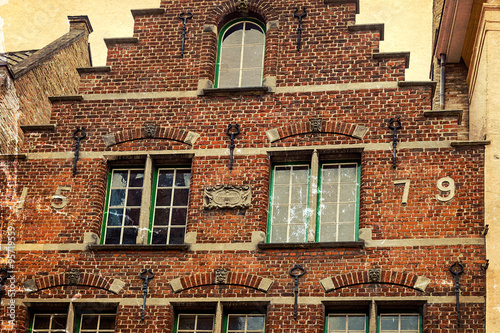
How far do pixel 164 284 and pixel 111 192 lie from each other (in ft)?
7.16

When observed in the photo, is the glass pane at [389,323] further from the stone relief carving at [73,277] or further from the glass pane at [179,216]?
the stone relief carving at [73,277]

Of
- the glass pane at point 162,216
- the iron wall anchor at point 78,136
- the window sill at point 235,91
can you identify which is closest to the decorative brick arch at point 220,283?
the glass pane at point 162,216

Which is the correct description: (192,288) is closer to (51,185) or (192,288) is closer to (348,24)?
(51,185)

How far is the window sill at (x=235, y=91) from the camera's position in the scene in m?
18.3

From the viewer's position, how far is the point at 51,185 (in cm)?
1822

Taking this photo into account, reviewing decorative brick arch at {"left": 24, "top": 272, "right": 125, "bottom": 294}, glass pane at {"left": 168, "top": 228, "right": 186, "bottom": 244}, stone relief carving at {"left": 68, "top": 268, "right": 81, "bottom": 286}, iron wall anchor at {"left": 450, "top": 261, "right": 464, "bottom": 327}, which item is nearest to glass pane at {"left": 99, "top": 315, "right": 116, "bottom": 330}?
decorative brick arch at {"left": 24, "top": 272, "right": 125, "bottom": 294}

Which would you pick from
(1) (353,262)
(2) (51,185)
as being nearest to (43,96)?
(2) (51,185)

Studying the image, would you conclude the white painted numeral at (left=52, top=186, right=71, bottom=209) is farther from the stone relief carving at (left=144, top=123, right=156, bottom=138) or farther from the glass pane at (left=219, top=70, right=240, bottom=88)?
the glass pane at (left=219, top=70, right=240, bottom=88)

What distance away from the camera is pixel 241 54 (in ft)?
62.6

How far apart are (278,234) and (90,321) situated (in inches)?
135

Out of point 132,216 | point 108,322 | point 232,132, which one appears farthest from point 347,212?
point 108,322

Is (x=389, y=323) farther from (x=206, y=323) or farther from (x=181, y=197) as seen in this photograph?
(x=181, y=197)

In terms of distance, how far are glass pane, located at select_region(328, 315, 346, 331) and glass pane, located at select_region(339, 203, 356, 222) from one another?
1678 millimetres

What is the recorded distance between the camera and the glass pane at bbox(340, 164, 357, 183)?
17.6 meters
